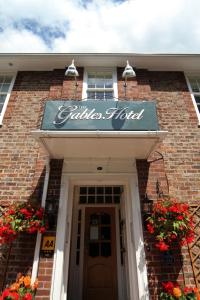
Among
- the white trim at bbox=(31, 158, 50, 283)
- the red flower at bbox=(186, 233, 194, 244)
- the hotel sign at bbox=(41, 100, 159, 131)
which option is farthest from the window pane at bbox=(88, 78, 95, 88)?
the red flower at bbox=(186, 233, 194, 244)

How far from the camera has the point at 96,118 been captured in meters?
4.01

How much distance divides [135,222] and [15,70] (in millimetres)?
5781

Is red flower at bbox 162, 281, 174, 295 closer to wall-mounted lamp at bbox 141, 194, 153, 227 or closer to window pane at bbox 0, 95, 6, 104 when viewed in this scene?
wall-mounted lamp at bbox 141, 194, 153, 227

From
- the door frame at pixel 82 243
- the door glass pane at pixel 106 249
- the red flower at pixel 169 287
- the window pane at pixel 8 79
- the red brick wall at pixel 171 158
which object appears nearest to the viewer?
the red flower at pixel 169 287

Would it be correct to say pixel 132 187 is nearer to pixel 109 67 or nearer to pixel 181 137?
pixel 181 137

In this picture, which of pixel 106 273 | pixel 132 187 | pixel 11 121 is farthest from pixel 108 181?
pixel 11 121

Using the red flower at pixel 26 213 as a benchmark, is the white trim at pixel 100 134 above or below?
above

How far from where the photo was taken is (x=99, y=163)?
4645mm

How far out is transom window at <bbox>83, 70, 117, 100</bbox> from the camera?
6.25 metres

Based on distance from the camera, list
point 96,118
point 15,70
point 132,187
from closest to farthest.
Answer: point 96,118 < point 132,187 < point 15,70

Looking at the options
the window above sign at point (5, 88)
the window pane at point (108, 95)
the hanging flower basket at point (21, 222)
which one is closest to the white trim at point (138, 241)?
the hanging flower basket at point (21, 222)

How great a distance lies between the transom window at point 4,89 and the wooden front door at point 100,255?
149 inches

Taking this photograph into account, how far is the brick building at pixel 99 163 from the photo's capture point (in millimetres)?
3812

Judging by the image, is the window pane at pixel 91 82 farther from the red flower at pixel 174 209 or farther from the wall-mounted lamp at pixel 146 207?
the red flower at pixel 174 209
